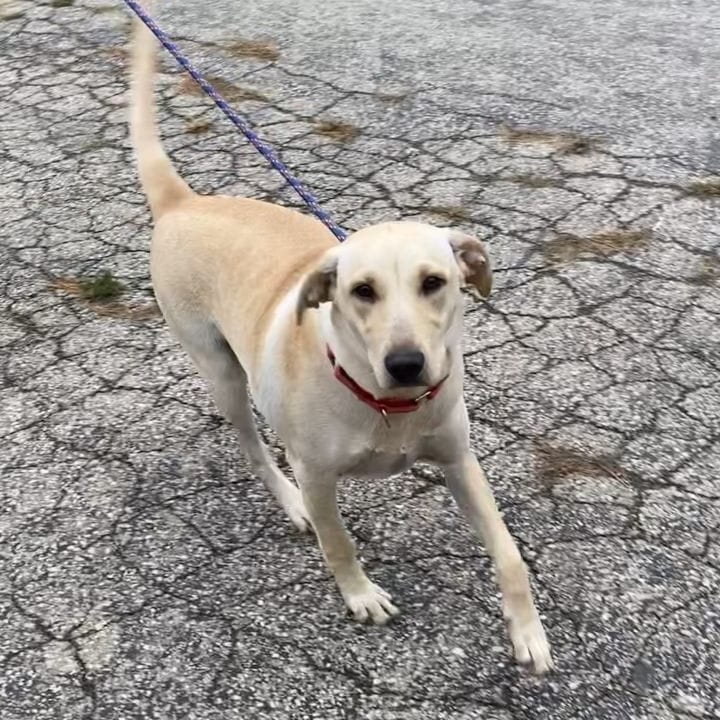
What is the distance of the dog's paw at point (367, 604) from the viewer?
8.54ft

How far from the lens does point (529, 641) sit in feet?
7.99

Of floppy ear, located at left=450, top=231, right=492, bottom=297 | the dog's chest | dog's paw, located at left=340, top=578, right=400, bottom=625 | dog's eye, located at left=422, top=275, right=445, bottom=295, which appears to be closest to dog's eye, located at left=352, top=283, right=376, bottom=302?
dog's eye, located at left=422, top=275, right=445, bottom=295

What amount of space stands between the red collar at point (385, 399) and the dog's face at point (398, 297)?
0.07 meters

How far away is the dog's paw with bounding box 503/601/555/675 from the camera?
2.42 meters

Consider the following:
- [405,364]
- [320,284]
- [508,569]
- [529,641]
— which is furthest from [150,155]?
[529,641]

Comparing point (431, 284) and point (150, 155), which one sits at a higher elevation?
point (431, 284)

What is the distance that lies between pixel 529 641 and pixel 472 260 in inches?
36.7

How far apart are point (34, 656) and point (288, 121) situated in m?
3.67

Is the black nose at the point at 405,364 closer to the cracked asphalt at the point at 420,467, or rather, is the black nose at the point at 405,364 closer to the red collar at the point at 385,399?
the red collar at the point at 385,399

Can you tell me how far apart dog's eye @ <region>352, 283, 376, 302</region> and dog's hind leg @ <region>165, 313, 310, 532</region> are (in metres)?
0.94

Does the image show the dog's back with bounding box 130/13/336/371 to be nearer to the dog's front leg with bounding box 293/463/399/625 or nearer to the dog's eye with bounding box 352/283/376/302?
the dog's front leg with bounding box 293/463/399/625

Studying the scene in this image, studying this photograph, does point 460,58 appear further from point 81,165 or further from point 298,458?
point 298,458

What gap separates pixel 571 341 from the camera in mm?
3684

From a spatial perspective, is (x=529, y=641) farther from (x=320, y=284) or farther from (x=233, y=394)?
(x=233, y=394)
